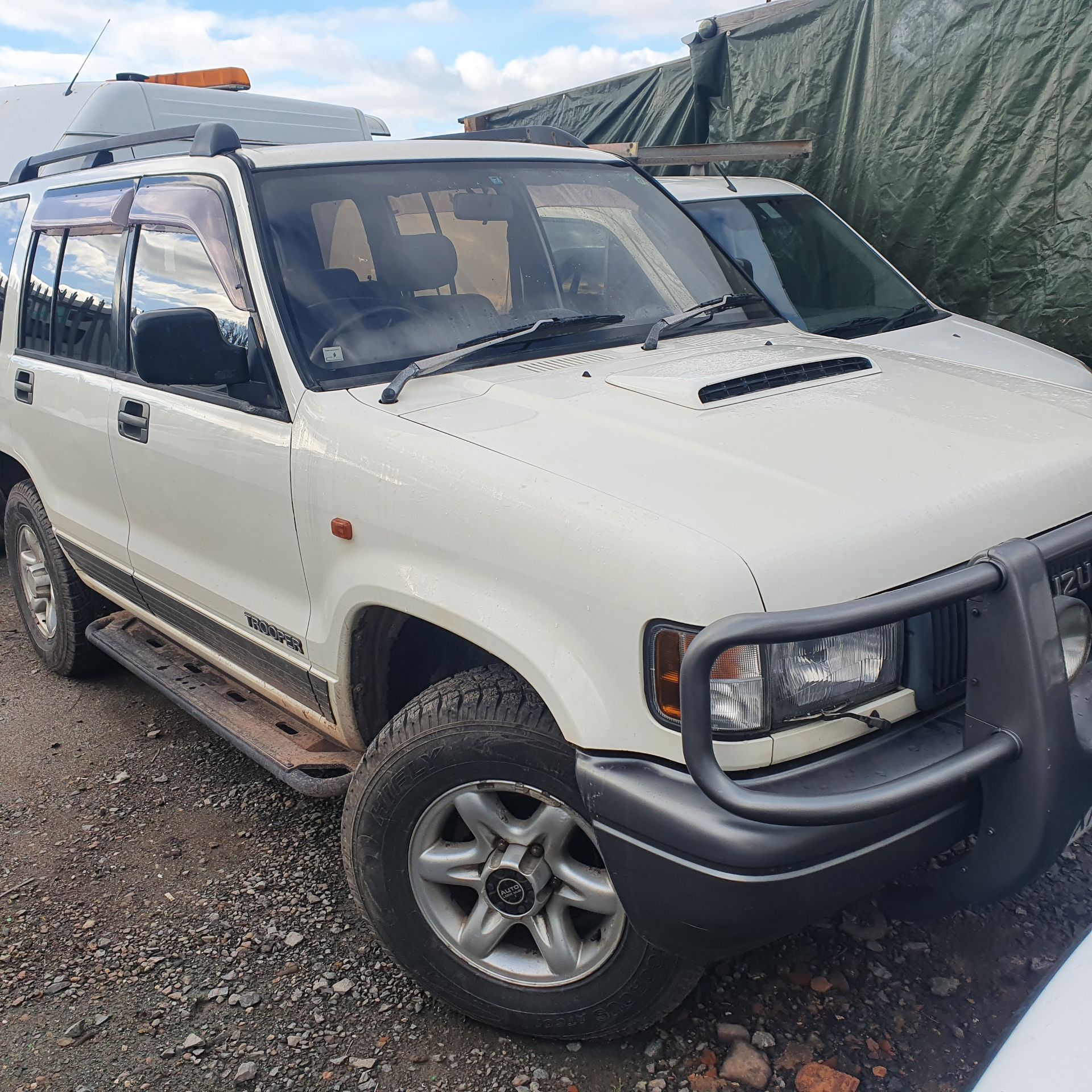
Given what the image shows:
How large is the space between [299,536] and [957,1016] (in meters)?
1.99

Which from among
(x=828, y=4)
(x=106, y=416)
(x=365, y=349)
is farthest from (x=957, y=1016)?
(x=828, y=4)

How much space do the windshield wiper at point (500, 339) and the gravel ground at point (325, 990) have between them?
153cm

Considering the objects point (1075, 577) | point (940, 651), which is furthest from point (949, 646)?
point (1075, 577)

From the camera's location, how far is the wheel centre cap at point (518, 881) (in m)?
2.29

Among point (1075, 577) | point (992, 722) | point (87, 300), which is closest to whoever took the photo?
point (992, 722)

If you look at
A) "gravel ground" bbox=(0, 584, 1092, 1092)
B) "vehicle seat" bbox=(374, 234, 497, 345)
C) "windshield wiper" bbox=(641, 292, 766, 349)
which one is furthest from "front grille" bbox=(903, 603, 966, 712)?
"vehicle seat" bbox=(374, 234, 497, 345)

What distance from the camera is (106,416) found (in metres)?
3.43

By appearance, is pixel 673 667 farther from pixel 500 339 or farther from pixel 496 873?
pixel 500 339

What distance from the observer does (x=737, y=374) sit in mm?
2527

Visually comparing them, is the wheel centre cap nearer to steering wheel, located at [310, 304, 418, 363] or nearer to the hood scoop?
the hood scoop

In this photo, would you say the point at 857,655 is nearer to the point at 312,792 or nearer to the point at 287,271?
the point at 312,792

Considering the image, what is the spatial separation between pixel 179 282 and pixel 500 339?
109cm

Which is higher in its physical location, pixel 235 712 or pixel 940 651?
pixel 940 651

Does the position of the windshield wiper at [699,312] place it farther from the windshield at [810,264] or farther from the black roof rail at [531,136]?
the windshield at [810,264]
